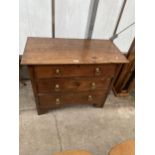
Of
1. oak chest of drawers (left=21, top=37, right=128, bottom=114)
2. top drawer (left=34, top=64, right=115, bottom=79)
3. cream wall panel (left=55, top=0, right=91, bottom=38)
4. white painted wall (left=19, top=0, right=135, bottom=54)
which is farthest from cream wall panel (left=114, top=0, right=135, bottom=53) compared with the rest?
top drawer (left=34, top=64, right=115, bottom=79)

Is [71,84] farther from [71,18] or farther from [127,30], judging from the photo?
[127,30]

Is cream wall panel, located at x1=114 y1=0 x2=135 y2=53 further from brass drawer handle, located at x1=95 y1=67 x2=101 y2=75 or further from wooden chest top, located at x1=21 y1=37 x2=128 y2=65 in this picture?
brass drawer handle, located at x1=95 y1=67 x2=101 y2=75

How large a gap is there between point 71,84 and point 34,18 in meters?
0.75

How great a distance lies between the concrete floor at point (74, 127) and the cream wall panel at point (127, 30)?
771mm

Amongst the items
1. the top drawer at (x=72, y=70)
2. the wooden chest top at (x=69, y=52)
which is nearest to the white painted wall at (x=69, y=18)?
the wooden chest top at (x=69, y=52)

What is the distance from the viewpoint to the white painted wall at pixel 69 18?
1.46m

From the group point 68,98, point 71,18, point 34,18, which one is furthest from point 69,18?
point 68,98

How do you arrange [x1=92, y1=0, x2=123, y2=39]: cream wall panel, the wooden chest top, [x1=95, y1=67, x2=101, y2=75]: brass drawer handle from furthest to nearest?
[x1=92, y1=0, x2=123, y2=39]: cream wall panel → [x1=95, y1=67, x2=101, y2=75]: brass drawer handle → the wooden chest top

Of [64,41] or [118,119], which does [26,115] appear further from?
[118,119]

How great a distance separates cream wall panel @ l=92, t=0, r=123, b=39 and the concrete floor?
90 centimetres

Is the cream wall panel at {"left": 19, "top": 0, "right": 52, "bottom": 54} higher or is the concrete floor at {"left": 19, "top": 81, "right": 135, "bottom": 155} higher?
the cream wall panel at {"left": 19, "top": 0, "right": 52, "bottom": 54}

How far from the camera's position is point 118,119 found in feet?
6.28

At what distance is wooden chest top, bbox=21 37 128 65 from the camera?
128 centimetres
